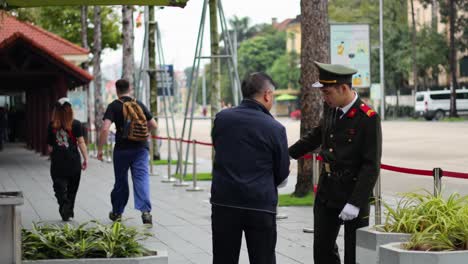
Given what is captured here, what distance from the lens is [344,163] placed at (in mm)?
6867

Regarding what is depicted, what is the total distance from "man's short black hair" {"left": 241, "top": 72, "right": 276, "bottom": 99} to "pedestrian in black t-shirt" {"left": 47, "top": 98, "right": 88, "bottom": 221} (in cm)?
713

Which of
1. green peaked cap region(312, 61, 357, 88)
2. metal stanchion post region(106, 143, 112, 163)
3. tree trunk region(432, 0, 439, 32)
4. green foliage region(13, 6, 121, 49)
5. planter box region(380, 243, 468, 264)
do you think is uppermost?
tree trunk region(432, 0, 439, 32)

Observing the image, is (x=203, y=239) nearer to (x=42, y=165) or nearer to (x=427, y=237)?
(x=427, y=237)

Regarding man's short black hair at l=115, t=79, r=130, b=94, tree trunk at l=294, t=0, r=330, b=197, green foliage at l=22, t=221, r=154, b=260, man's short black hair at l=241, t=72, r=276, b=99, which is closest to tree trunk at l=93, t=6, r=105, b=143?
tree trunk at l=294, t=0, r=330, b=197

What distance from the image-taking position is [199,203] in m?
16.0

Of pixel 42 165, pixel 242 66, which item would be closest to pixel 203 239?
pixel 42 165

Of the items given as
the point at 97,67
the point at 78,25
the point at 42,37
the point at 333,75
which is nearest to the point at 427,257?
the point at 333,75

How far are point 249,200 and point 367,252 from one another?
36.9 inches

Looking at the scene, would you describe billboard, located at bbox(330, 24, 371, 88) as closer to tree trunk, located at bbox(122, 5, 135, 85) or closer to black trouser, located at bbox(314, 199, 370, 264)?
black trouser, located at bbox(314, 199, 370, 264)

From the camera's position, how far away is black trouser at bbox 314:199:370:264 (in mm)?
6961

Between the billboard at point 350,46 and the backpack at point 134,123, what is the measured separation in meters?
4.26

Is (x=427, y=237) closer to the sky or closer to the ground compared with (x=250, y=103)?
closer to the ground

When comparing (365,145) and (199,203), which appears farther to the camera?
(199,203)

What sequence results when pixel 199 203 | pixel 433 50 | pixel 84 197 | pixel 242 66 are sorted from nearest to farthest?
pixel 199 203, pixel 84 197, pixel 433 50, pixel 242 66
